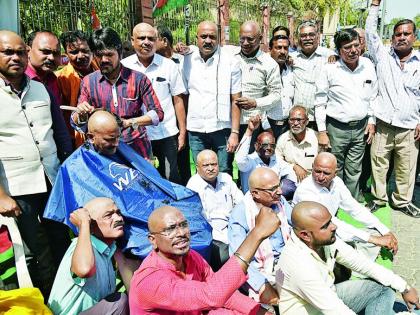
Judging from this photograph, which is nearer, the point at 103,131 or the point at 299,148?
the point at 103,131

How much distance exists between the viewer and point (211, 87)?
445 centimetres

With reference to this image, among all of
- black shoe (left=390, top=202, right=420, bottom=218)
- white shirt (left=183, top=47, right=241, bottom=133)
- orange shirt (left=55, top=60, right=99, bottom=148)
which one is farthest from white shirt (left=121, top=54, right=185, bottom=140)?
black shoe (left=390, top=202, right=420, bottom=218)

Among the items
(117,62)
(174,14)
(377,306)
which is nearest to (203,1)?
(174,14)

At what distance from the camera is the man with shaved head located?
2729 mm

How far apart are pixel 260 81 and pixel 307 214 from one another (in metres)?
2.38

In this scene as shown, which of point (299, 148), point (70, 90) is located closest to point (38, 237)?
point (70, 90)

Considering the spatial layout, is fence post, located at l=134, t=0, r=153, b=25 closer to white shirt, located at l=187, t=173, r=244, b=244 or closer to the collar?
white shirt, located at l=187, t=173, r=244, b=244

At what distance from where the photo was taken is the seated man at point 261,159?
13.8ft

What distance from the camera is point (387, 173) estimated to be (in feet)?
18.3

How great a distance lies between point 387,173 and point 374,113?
936 mm

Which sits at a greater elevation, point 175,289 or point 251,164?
point 251,164

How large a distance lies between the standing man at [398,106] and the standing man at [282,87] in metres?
0.96

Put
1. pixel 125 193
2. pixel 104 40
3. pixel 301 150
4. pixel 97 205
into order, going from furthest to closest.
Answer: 1. pixel 301 150
2. pixel 104 40
3. pixel 125 193
4. pixel 97 205

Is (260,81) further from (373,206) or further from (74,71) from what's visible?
(373,206)
